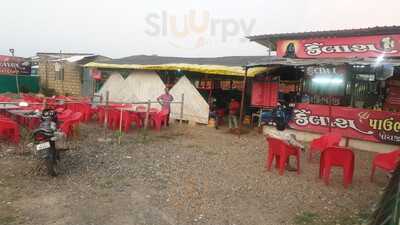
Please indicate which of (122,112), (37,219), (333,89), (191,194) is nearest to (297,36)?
(333,89)

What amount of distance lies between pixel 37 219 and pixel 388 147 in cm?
964

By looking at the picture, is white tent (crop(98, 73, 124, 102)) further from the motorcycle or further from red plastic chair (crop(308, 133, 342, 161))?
red plastic chair (crop(308, 133, 342, 161))

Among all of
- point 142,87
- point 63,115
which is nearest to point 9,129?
point 63,115

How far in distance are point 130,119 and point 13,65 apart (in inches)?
796

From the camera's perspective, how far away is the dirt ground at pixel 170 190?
5.23 m

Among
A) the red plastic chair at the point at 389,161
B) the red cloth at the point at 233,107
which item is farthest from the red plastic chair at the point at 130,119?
the red plastic chair at the point at 389,161

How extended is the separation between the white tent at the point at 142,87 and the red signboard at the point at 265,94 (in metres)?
4.55

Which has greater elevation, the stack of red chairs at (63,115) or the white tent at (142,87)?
the white tent at (142,87)

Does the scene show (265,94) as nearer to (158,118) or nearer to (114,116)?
(158,118)

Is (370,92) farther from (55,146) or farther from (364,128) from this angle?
(55,146)

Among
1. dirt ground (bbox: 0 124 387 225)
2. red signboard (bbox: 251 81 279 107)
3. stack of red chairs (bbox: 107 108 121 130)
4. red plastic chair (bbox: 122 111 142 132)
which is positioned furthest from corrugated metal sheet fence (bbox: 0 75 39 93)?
dirt ground (bbox: 0 124 387 225)

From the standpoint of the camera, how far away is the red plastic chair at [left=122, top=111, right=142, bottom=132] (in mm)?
12062

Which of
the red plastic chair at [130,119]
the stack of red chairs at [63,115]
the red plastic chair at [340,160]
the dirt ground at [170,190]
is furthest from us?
the red plastic chair at [130,119]

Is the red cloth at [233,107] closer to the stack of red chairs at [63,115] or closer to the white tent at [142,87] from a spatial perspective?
the white tent at [142,87]
